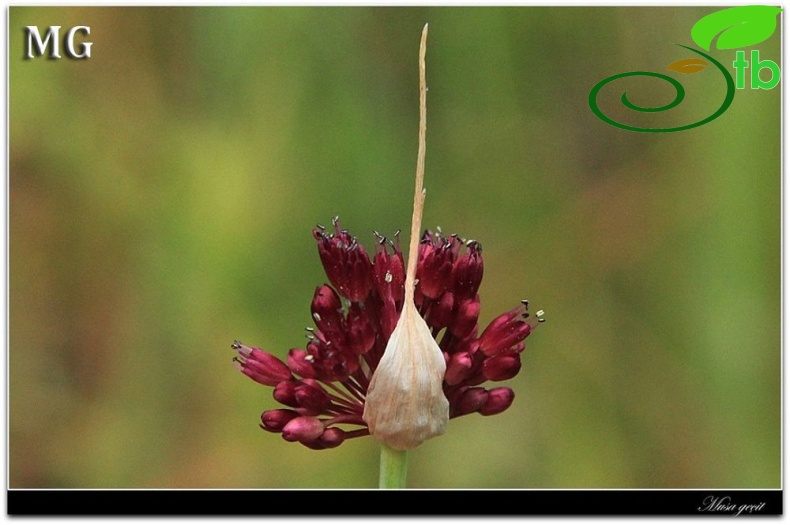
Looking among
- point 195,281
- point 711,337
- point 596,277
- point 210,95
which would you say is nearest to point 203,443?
point 195,281

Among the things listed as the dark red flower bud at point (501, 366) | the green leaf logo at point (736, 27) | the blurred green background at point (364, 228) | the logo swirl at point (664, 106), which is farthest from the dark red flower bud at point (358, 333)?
the green leaf logo at point (736, 27)

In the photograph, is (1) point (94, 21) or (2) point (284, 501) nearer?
(2) point (284, 501)

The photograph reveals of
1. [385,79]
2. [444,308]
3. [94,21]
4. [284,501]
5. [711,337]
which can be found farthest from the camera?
[385,79]

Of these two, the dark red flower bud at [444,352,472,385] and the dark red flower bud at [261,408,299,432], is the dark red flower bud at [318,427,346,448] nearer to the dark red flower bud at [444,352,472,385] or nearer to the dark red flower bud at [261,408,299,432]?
the dark red flower bud at [261,408,299,432]

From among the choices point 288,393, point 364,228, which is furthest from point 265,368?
point 364,228

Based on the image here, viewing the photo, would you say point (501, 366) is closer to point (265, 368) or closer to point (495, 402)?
point (495, 402)

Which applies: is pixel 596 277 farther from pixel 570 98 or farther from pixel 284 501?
pixel 284 501
